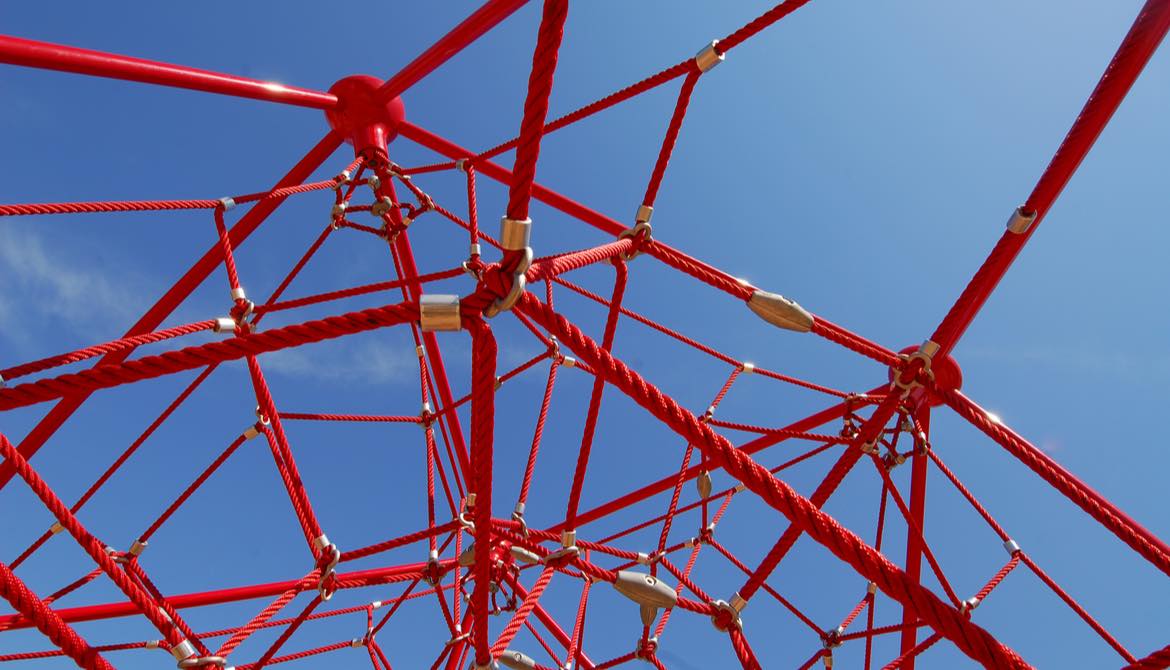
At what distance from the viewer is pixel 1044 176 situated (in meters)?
4.32

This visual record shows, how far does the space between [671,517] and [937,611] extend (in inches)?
165

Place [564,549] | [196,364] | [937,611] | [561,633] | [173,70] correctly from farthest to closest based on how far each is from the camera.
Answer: [561,633] → [564,549] → [173,70] → [196,364] → [937,611]

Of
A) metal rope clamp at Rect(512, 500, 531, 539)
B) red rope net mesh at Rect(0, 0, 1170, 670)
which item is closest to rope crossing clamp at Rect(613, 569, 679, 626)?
red rope net mesh at Rect(0, 0, 1170, 670)

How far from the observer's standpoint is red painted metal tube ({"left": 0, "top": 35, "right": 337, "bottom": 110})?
3.93 metres

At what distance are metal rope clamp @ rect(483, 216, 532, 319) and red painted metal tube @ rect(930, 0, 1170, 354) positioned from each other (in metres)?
3.12

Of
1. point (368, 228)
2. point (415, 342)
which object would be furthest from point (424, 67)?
point (415, 342)

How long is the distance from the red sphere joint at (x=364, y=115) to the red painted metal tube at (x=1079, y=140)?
519 cm

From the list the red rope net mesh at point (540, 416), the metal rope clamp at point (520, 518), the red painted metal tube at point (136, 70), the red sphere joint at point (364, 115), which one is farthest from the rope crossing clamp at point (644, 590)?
the red sphere joint at point (364, 115)

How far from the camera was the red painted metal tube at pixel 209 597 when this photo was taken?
588 cm

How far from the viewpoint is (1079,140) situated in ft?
13.3

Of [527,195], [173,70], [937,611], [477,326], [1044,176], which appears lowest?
[937,611]

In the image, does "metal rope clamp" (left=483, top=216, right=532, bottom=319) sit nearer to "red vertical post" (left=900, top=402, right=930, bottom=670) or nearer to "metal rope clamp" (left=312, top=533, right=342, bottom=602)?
"metal rope clamp" (left=312, top=533, right=342, bottom=602)

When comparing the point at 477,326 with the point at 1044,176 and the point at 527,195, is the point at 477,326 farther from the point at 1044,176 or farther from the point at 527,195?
the point at 1044,176

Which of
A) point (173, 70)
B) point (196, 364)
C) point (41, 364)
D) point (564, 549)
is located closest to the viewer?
point (196, 364)
